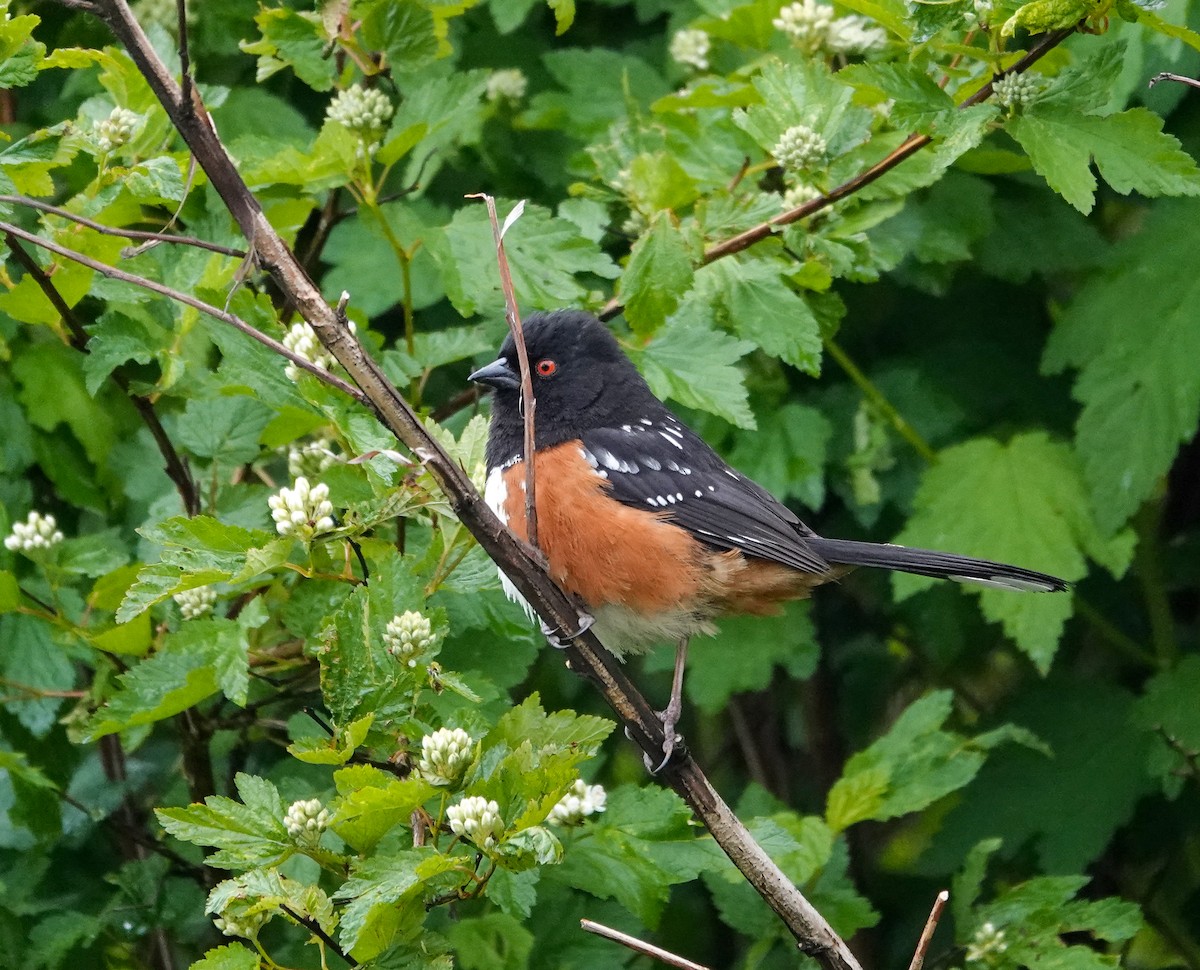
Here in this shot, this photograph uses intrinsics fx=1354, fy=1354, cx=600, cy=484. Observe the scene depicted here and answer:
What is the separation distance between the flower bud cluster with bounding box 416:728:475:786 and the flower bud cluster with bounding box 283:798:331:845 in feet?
0.54

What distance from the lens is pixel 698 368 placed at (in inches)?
106

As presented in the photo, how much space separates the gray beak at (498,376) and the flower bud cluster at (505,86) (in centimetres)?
104

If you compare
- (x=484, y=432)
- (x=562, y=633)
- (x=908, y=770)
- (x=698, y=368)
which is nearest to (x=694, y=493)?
(x=698, y=368)

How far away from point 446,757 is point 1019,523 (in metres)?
1.65

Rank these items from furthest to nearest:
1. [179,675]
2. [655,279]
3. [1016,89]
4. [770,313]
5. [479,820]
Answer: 1. [770,313]
2. [655,279]
3. [1016,89]
4. [179,675]
5. [479,820]

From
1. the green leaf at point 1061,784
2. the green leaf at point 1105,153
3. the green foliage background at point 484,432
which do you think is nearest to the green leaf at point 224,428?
the green foliage background at point 484,432

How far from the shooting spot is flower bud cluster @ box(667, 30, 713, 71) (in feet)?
10.9

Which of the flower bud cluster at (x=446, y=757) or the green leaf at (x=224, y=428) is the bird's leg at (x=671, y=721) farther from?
the green leaf at (x=224, y=428)

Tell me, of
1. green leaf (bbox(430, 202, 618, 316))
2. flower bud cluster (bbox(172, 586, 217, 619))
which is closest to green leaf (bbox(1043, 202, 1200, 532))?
green leaf (bbox(430, 202, 618, 316))

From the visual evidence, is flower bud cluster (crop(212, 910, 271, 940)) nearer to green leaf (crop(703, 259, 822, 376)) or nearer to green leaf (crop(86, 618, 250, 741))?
green leaf (crop(86, 618, 250, 741))

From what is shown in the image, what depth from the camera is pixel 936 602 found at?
11.5 feet

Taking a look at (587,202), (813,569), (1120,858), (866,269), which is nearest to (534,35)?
(587,202)

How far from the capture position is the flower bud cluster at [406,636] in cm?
206

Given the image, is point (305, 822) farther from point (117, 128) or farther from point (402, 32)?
point (402, 32)
